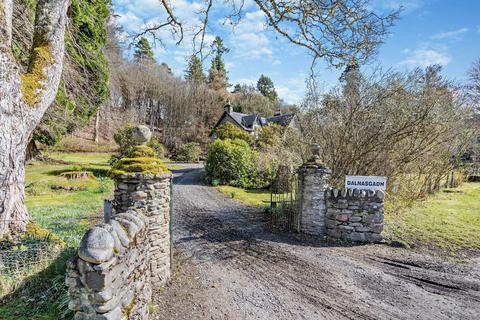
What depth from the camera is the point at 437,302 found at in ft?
11.7

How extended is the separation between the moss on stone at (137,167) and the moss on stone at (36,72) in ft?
5.74

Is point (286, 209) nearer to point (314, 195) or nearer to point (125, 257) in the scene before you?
point (314, 195)

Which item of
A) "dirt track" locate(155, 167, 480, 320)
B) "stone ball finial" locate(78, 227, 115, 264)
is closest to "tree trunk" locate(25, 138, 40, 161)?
"dirt track" locate(155, 167, 480, 320)

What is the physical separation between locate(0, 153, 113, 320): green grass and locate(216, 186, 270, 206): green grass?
5105 millimetres

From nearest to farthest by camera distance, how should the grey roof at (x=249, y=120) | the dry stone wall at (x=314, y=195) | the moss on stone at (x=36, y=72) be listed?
the moss on stone at (x=36, y=72)
the dry stone wall at (x=314, y=195)
the grey roof at (x=249, y=120)

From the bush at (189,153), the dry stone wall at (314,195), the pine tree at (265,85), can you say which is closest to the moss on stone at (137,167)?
the dry stone wall at (314,195)

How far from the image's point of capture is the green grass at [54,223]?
2878 millimetres

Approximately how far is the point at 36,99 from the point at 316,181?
585cm

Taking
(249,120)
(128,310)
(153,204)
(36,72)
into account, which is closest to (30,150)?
(36,72)

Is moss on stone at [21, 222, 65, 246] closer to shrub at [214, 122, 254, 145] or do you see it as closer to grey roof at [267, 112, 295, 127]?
grey roof at [267, 112, 295, 127]

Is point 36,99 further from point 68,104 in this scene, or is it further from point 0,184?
point 68,104

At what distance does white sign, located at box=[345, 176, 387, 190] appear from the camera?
19.2ft

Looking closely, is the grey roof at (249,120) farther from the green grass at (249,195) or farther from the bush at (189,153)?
the green grass at (249,195)

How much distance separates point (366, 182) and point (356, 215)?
2.74ft
